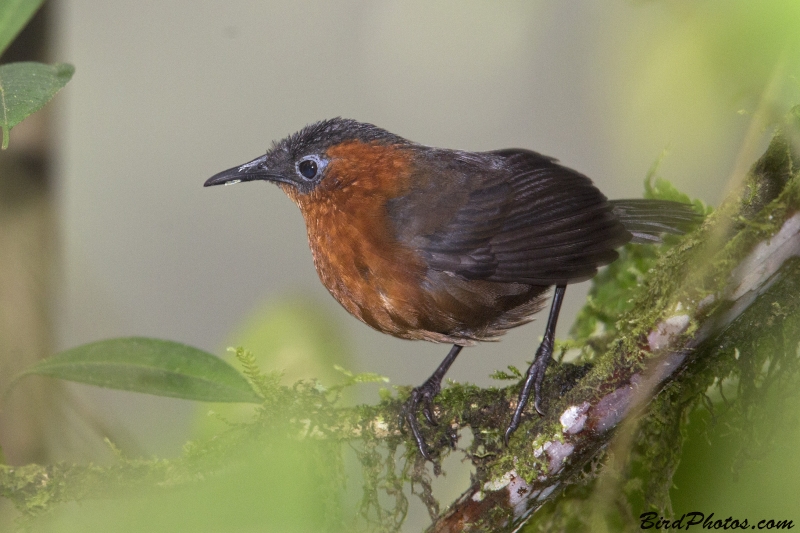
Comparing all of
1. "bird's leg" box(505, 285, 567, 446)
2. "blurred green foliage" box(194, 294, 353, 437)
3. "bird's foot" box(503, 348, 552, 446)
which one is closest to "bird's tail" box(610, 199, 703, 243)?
"bird's leg" box(505, 285, 567, 446)

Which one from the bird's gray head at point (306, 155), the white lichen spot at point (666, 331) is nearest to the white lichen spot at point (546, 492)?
the white lichen spot at point (666, 331)

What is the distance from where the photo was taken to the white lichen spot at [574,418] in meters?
1.72

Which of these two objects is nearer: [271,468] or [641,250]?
[271,468]

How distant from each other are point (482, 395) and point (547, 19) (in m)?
2.44

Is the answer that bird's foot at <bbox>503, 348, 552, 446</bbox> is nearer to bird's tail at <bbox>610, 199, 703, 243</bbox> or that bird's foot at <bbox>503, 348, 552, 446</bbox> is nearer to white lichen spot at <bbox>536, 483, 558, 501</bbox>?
white lichen spot at <bbox>536, 483, 558, 501</bbox>

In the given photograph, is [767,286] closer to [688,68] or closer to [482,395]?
[688,68]

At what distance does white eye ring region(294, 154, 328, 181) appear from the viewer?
237 centimetres

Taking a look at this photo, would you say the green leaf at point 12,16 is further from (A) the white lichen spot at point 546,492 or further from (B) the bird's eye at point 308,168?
(A) the white lichen spot at point 546,492

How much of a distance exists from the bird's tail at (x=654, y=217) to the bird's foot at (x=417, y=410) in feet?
3.18

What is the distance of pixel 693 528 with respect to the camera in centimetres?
195

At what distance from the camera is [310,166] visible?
2383mm

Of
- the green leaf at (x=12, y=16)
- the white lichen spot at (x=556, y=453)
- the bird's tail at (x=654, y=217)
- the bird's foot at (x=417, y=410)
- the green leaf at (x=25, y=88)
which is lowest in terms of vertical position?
the bird's foot at (x=417, y=410)

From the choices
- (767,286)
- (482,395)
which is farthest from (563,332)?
(767,286)

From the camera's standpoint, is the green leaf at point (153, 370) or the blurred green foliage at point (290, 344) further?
the blurred green foliage at point (290, 344)
